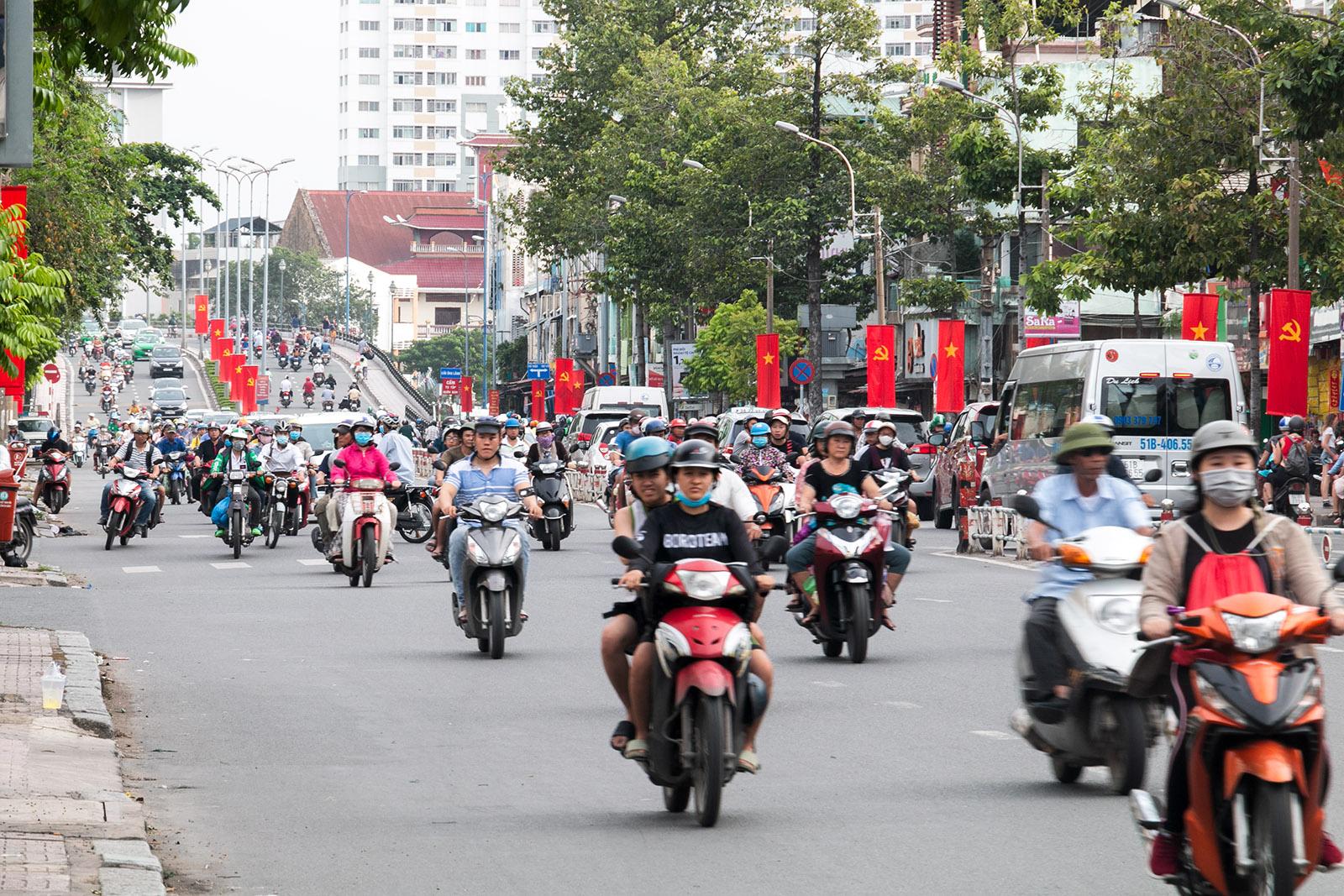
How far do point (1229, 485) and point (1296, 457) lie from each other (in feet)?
78.2

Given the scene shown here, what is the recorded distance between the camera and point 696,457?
8.84 meters

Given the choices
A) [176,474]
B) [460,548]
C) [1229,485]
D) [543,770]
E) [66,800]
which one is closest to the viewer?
[1229,485]

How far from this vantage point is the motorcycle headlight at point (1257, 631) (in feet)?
20.4

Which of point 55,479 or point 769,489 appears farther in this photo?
point 55,479

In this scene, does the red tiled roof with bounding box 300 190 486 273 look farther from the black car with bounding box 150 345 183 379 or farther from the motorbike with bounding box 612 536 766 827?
the motorbike with bounding box 612 536 766 827

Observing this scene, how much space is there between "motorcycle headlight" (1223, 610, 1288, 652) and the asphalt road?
1.28m

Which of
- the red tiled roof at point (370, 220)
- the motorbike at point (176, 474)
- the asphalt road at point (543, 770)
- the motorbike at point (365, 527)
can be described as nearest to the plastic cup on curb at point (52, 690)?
the asphalt road at point (543, 770)

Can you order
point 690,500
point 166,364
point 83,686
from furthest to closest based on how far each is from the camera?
1. point 166,364
2. point 83,686
3. point 690,500

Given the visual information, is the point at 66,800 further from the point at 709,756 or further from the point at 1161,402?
the point at 1161,402

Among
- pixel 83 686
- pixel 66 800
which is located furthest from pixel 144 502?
pixel 66 800

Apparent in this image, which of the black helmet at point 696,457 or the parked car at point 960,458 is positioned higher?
the black helmet at point 696,457

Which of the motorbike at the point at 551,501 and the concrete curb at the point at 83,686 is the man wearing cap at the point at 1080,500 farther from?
the motorbike at the point at 551,501

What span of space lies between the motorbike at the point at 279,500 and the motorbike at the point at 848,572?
592 inches

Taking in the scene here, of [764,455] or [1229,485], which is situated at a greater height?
[1229,485]
